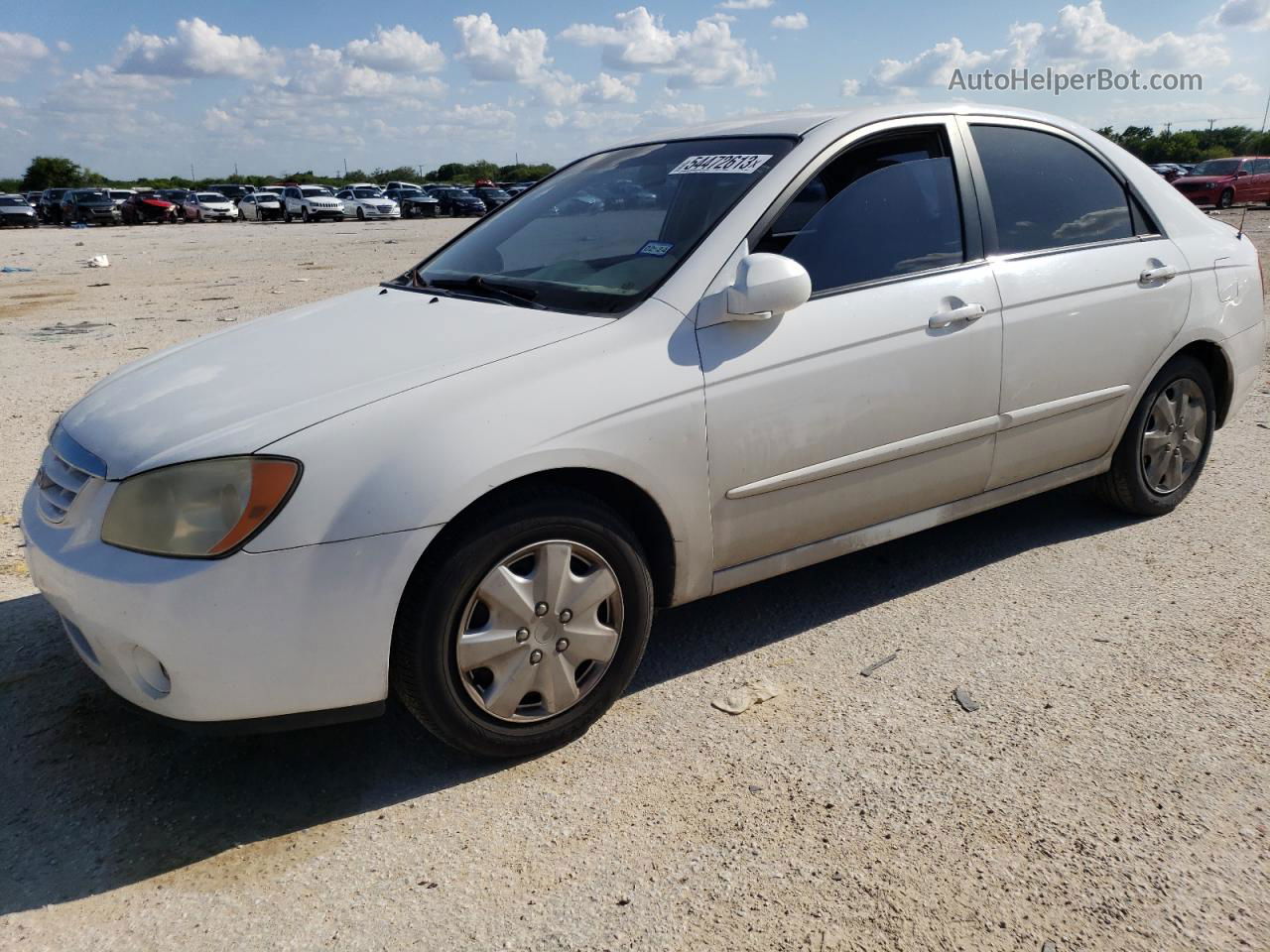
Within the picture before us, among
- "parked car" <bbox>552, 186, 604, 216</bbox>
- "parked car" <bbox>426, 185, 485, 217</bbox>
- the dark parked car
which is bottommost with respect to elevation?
"parked car" <bbox>552, 186, 604, 216</bbox>

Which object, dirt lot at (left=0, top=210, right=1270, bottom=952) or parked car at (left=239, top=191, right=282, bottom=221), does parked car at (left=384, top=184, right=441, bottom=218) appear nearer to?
→ parked car at (left=239, top=191, right=282, bottom=221)

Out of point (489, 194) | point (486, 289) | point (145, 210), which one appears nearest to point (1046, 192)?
point (486, 289)

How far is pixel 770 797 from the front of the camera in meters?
2.62

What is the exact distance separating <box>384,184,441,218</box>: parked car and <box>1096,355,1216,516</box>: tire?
43225 millimetres

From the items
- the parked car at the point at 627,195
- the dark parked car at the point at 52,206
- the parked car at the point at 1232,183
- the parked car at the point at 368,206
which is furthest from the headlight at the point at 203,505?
the dark parked car at the point at 52,206

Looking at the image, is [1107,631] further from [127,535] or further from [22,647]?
[22,647]

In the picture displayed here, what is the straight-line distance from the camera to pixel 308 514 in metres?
2.39

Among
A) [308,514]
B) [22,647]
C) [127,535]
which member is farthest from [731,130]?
[22,647]

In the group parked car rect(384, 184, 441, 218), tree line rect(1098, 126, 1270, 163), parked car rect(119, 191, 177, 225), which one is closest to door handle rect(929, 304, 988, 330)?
parked car rect(384, 184, 441, 218)

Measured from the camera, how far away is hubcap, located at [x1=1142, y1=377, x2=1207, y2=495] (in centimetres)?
426

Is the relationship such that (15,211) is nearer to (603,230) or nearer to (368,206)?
(368,206)

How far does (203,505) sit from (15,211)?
45.9m

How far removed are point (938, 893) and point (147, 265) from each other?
66.9 feet

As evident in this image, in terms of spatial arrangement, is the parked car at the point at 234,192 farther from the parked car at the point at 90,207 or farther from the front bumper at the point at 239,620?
the front bumper at the point at 239,620
